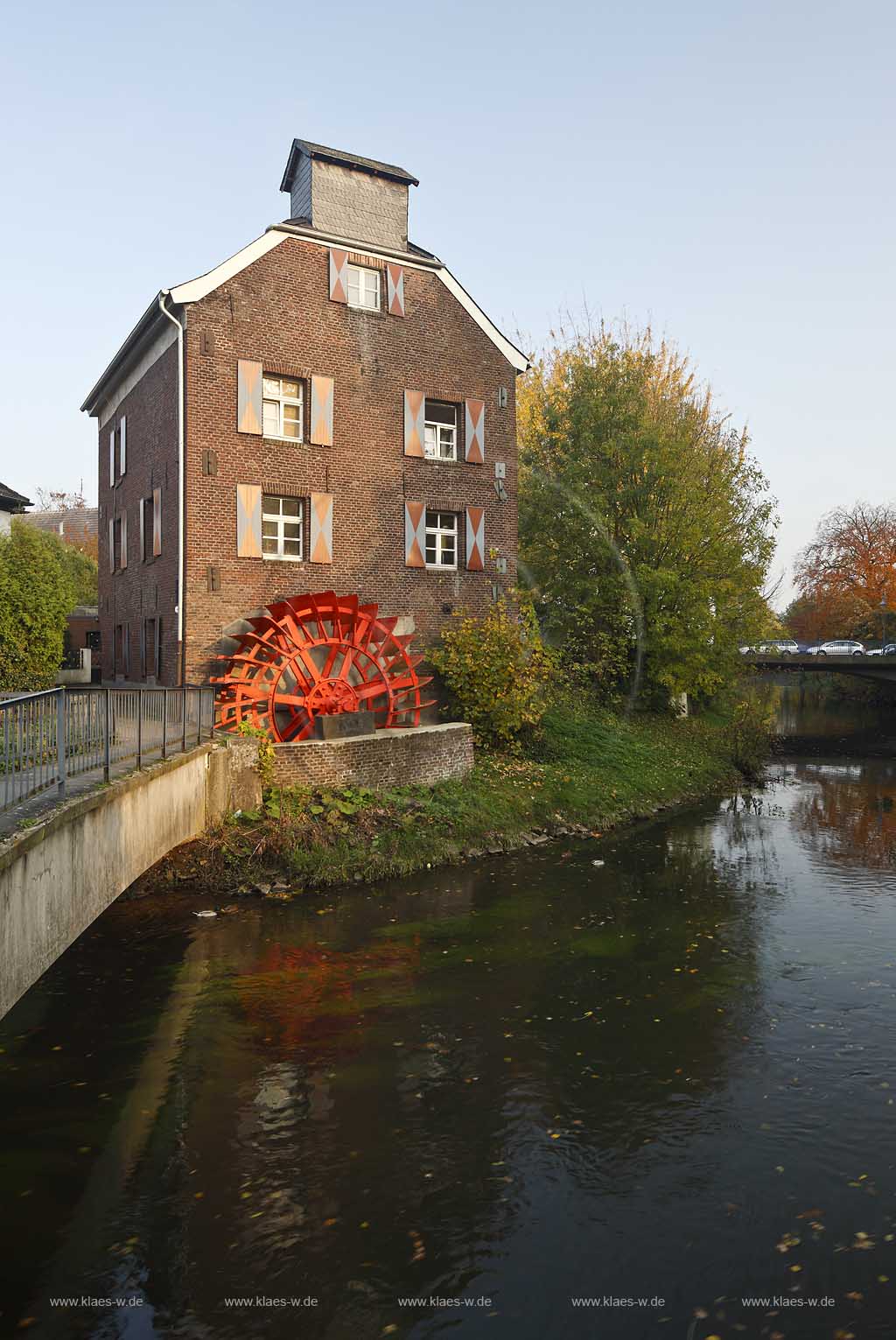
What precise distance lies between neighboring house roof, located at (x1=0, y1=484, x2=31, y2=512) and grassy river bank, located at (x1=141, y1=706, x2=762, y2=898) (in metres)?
16.5

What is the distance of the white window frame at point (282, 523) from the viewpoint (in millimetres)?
18062

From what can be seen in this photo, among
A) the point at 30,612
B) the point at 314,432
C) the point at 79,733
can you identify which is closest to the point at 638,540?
the point at 314,432

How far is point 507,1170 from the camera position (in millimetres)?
6039

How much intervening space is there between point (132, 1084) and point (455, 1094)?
92.8 inches

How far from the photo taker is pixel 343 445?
→ 62.1ft

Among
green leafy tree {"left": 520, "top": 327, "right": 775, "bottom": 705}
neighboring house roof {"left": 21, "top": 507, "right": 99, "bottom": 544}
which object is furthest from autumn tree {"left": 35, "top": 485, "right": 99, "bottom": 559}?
green leafy tree {"left": 520, "top": 327, "right": 775, "bottom": 705}

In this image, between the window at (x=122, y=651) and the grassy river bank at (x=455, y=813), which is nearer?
the grassy river bank at (x=455, y=813)

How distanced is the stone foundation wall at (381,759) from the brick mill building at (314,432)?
3208 millimetres

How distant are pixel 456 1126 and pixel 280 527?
528 inches

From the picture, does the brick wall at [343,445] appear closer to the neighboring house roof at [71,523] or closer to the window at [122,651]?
the window at [122,651]

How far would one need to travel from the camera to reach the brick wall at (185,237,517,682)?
1722cm

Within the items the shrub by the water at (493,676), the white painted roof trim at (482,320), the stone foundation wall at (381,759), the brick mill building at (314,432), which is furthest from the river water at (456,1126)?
the white painted roof trim at (482,320)

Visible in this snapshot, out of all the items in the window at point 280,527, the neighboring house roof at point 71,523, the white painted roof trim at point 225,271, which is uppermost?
the neighboring house roof at point 71,523

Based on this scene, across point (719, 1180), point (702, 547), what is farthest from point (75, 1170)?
point (702, 547)
